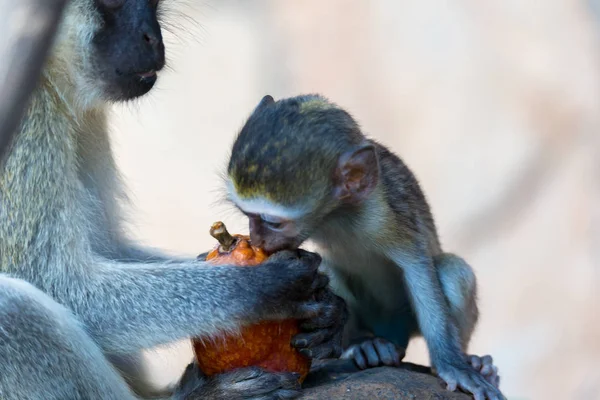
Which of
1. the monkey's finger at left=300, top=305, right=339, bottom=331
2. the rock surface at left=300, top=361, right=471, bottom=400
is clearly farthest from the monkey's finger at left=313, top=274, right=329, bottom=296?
the rock surface at left=300, top=361, right=471, bottom=400

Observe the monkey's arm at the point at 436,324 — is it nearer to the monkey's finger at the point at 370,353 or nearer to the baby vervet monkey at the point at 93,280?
the monkey's finger at the point at 370,353

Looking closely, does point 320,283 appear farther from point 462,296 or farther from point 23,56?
point 23,56

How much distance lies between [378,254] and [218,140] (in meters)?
5.30

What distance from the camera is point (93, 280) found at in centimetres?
413

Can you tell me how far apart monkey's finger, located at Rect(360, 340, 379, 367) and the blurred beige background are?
4508 millimetres

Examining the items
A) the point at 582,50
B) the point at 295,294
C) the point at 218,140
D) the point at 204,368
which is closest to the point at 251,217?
the point at 295,294

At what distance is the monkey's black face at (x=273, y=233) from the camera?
12.9 ft

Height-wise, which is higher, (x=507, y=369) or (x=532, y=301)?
(x=532, y=301)

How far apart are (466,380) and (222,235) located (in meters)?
1.34

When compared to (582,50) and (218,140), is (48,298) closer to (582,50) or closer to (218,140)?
(218,140)

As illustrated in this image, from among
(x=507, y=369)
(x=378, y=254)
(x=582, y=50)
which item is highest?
(x=582, y=50)

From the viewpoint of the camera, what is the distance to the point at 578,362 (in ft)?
28.7

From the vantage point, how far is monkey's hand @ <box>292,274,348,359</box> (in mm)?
A: 3914

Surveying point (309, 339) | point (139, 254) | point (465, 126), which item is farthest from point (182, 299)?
point (465, 126)
